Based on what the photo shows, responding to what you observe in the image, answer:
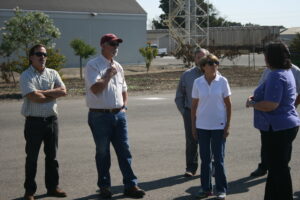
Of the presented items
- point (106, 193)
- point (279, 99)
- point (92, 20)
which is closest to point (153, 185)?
point (106, 193)

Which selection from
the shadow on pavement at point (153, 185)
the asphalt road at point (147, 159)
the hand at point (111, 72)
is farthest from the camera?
the asphalt road at point (147, 159)

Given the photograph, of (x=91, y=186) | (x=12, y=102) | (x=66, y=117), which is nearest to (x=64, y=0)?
(x=12, y=102)

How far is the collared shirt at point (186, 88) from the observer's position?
23.6 feet

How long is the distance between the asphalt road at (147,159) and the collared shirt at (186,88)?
104 cm

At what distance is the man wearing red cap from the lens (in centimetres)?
612

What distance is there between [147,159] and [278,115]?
334 cm

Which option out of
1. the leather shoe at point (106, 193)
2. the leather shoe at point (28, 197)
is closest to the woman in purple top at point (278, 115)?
the leather shoe at point (106, 193)

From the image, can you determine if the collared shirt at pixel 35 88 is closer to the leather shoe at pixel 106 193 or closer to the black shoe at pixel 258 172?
the leather shoe at pixel 106 193

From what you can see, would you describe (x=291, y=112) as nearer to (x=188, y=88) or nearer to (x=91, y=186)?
(x=188, y=88)

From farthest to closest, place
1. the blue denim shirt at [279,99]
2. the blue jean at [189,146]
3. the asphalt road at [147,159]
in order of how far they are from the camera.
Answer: the blue jean at [189,146]
the asphalt road at [147,159]
the blue denim shirt at [279,99]

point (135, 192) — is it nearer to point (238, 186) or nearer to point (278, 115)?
point (238, 186)

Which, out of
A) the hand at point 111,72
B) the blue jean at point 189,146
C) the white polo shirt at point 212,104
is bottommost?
the blue jean at point 189,146

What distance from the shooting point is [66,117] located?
44.5 feet

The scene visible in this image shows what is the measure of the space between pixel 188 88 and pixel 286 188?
2207mm
